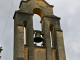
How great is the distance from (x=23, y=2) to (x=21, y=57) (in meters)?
4.50

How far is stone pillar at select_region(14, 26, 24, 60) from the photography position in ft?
51.6

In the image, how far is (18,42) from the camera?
1609cm

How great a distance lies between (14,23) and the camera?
17656mm

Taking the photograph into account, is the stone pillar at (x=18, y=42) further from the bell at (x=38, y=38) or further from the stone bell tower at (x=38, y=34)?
the bell at (x=38, y=38)

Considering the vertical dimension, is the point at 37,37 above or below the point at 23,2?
below

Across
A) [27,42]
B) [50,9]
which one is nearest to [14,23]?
[27,42]

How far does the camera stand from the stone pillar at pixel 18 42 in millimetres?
15716

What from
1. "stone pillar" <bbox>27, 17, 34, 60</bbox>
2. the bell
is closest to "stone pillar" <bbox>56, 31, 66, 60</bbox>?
the bell

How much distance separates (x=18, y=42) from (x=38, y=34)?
1.97 m

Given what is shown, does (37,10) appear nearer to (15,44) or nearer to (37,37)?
(37,37)

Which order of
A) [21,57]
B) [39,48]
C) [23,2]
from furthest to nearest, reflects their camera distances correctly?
[23,2] < [39,48] < [21,57]

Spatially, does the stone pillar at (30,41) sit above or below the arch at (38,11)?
below

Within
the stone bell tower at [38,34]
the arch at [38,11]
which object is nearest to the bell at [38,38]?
the stone bell tower at [38,34]

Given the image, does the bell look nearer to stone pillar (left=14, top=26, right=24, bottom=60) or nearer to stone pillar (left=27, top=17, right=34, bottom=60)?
stone pillar (left=27, top=17, right=34, bottom=60)
